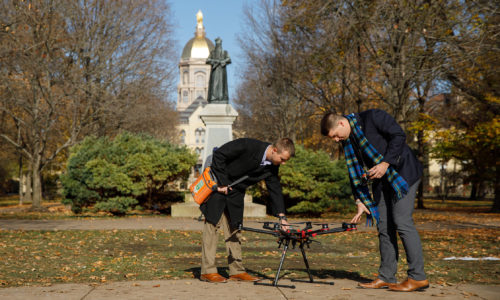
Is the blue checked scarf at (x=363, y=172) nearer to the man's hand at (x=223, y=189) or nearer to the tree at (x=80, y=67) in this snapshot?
the man's hand at (x=223, y=189)

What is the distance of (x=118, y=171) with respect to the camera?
18.1 m

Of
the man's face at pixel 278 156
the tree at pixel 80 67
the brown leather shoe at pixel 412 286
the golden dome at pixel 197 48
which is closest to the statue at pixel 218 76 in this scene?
the tree at pixel 80 67

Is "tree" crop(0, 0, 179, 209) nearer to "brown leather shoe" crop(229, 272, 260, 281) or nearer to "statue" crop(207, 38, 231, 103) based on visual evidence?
"statue" crop(207, 38, 231, 103)

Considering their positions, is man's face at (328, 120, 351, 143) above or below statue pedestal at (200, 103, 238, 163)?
below

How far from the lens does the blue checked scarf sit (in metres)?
5.17

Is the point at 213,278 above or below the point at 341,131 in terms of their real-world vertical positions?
below

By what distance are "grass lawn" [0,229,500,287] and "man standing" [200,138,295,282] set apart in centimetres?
62

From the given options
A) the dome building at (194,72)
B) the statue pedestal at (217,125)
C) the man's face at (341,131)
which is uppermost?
the dome building at (194,72)

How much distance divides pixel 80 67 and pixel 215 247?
20179mm

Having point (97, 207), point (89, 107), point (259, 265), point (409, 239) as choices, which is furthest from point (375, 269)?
point (89, 107)

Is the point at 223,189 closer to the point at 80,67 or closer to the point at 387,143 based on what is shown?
the point at 387,143

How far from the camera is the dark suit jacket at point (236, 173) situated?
224 inches

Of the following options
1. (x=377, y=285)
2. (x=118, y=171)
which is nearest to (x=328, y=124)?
(x=377, y=285)

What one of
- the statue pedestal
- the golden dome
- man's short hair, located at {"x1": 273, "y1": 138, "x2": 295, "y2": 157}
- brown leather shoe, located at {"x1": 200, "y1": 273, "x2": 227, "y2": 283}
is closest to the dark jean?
man's short hair, located at {"x1": 273, "y1": 138, "x2": 295, "y2": 157}
